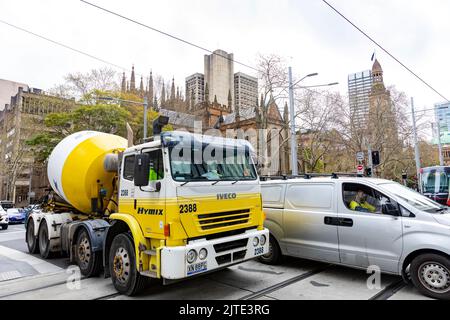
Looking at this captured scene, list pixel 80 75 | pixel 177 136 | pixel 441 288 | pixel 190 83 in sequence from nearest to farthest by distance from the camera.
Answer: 1. pixel 441 288
2. pixel 177 136
3. pixel 80 75
4. pixel 190 83

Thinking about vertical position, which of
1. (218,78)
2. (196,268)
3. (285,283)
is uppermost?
(218,78)

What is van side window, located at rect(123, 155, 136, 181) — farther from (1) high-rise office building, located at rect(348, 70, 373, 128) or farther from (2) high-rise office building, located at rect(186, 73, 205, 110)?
(2) high-rise office building, located at rect(186, 73, 205, 110)

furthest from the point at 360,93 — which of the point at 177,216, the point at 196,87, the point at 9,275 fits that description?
the point at 196,87

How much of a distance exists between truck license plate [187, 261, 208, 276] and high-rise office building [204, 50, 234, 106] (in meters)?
58.8

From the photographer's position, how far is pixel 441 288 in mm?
4609

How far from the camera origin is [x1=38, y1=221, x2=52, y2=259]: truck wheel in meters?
8.03

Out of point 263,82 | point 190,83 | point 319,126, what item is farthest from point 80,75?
point 190,83

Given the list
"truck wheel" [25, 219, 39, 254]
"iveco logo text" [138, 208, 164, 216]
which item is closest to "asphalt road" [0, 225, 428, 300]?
"iveco logo text" [138, 208, 164, 216]

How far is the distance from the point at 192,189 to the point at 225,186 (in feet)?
2.28

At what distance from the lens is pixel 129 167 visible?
5.65m

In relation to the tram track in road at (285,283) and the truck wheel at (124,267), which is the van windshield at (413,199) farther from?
the truck wheel at (124,267)

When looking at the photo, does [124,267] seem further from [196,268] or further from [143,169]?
[143,169]

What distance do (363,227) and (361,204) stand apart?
0.53m
